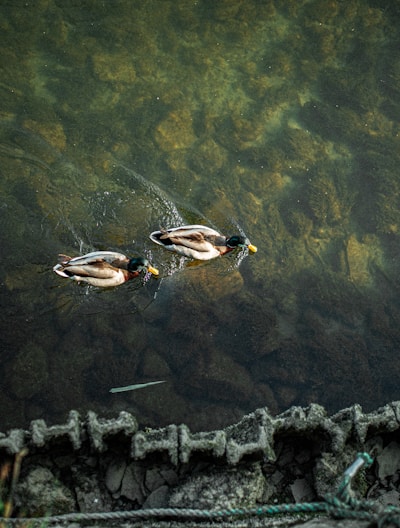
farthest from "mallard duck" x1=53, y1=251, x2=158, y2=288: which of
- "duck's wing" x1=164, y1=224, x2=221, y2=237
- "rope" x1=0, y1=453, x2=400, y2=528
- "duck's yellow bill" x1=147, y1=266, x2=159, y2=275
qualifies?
"rope" x1=0, y1=453, x2=400, y2=528

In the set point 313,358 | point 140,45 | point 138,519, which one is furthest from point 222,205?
point 138,519

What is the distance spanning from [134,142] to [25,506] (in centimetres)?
552

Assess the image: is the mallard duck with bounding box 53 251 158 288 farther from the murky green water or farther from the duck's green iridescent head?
the murky green water

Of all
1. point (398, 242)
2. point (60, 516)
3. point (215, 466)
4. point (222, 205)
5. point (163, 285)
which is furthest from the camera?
point (398, 242)

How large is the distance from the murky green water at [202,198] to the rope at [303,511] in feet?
10.3

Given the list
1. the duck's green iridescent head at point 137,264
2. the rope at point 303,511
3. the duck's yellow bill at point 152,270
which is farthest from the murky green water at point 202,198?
the rope at point 303,511

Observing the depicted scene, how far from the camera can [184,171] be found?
306 inches

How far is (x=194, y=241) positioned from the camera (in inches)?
236

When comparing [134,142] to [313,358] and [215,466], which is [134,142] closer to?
[313,358]

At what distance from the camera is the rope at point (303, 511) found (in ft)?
8.76

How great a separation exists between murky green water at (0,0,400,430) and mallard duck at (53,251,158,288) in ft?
2.03

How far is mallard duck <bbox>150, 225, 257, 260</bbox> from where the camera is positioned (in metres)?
5.95

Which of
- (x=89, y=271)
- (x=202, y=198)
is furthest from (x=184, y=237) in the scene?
(x=202, y=198)

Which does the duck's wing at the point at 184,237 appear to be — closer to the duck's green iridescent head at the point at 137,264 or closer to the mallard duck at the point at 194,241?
the mallard duck at the point at 194,241
